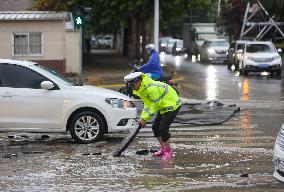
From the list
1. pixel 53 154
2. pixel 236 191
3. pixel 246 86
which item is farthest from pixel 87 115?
pixel 246 86

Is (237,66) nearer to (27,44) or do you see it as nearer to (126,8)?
(126,8)

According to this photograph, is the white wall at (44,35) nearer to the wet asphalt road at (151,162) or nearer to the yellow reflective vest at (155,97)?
the wet asphalt road at (151,162)

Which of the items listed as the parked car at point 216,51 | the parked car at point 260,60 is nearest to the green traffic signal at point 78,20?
the parked car at point 260,60

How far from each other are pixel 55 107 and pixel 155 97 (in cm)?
249

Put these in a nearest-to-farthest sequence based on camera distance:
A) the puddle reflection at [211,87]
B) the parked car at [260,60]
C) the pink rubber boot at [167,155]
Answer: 1. the pink rubber boot at [167,155]
2. the puddle reflection at [211,87]
3. the parked car at [260,60]

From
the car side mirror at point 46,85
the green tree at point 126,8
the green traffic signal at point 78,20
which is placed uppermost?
the green tree at point 126,8

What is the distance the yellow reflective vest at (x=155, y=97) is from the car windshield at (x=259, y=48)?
24276 mm

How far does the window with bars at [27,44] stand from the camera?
1159 inches

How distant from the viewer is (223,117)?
15961 mm

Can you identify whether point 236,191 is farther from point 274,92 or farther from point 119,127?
point 274,92

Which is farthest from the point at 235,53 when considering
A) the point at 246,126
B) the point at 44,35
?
the point at 246,126

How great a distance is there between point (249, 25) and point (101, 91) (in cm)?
5014

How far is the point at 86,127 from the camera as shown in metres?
12.2

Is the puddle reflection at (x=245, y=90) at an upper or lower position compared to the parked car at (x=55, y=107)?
lower
